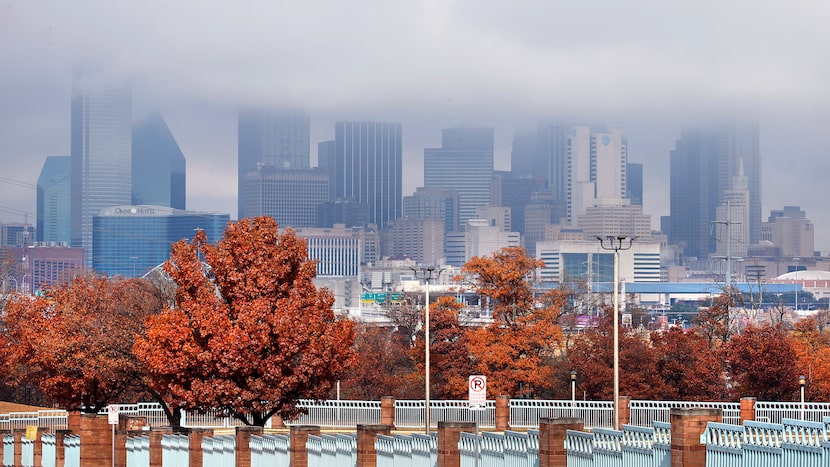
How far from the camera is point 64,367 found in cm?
5469

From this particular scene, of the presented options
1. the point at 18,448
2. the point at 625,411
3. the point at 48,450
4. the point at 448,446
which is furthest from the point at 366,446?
the point at 625,411

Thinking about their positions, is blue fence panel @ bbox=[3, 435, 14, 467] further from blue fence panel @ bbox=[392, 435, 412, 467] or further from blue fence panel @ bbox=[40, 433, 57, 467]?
blue fence panel @ bbox=[392, 435, 412, 467]

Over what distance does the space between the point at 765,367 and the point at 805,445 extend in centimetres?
4761

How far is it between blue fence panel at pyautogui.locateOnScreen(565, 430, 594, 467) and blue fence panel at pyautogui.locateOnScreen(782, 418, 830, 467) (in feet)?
16.0

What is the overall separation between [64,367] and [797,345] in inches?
1698

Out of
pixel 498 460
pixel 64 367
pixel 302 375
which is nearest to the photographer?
pixel 498 460

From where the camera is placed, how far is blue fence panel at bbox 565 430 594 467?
28156mm

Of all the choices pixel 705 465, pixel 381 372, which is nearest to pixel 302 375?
pixel 705 465

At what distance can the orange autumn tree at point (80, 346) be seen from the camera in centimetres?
5422

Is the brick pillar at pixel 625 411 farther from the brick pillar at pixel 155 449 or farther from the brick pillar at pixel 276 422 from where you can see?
the brick pillar at pixel 155 449

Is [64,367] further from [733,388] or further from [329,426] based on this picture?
[733,388]

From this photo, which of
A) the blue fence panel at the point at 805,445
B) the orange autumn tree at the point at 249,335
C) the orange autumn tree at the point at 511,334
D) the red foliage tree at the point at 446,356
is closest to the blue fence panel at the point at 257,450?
the orange autumn tree at the point at 249,335

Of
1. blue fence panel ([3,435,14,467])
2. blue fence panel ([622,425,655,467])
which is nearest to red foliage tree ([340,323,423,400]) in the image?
blue fence panel ([3,435,14,467])

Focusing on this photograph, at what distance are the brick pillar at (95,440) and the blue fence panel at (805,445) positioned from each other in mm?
24798
